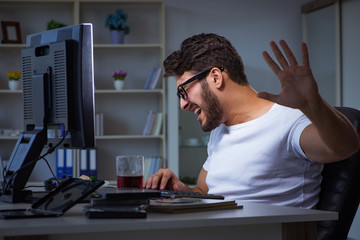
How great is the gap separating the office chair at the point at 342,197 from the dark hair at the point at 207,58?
22.2 inches

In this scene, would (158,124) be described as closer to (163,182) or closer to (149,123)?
(149,123)

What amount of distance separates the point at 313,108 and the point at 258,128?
48cm

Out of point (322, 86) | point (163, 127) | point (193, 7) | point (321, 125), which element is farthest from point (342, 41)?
point (321, 125)

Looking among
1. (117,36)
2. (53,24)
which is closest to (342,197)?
(117,36)

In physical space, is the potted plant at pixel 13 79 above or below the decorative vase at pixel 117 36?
below

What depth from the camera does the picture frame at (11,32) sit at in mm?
4238

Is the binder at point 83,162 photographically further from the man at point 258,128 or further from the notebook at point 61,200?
the notebook at point 61,200

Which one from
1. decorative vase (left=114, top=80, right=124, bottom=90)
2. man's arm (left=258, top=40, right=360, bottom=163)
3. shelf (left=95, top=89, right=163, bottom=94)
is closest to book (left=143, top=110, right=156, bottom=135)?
shelf (left=95, top=89, right=163, bottom=94)

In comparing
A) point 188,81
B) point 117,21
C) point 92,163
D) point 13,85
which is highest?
point 117,21

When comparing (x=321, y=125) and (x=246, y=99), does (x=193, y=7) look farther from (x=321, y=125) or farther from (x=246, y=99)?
(x=321, y=125)

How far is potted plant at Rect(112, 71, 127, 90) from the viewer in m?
4.22

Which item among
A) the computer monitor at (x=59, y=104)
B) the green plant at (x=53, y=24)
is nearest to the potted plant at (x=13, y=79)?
the green plant at (x=53, y=24)

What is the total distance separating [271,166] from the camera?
5.36 ft

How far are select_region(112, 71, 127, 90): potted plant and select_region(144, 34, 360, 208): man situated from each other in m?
2.22
